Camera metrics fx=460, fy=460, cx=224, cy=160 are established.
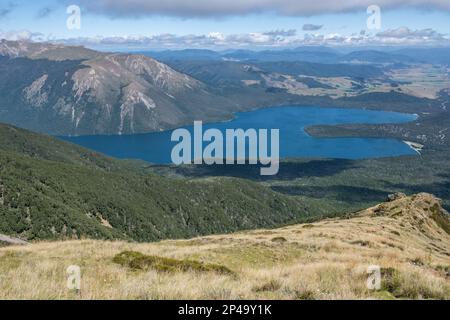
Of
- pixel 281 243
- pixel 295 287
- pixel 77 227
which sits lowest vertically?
pixel 77 227

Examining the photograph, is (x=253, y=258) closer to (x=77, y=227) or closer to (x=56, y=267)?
(x=56, y=267)

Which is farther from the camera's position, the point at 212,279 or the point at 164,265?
the point at 164,265

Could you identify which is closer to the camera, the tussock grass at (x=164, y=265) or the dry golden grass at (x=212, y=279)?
the dry golden grass at (x=212, y=279)

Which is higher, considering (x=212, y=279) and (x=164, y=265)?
(x=212, y=279)

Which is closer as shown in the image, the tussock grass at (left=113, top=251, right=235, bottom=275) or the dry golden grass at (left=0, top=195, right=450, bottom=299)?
the dry golden grass at (left=0, top=195, right=450, bottom=299)

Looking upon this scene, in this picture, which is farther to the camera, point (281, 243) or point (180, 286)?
point (281, 243)

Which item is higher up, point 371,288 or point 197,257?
point 371,288
